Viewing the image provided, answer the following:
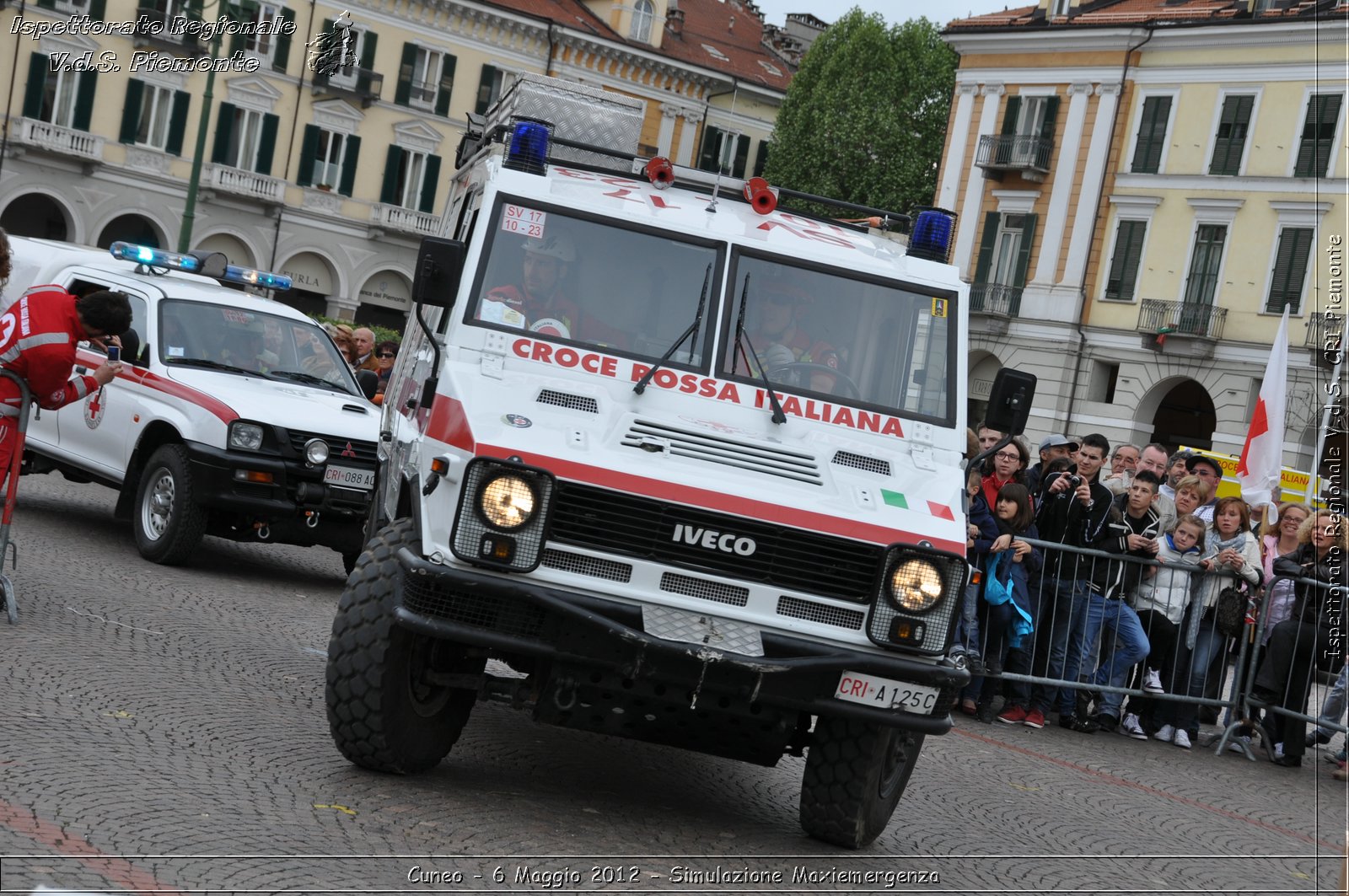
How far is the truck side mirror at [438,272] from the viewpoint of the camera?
6.89 m

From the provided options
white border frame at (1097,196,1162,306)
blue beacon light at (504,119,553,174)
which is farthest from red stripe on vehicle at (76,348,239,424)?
white border frame at (1097,196,1162,306)

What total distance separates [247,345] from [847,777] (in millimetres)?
8019

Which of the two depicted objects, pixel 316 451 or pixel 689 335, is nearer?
pixel 689 335

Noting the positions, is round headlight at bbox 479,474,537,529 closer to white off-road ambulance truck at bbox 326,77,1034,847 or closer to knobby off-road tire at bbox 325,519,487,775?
white off-road ambulance truck at bbox 326,77,1034,847

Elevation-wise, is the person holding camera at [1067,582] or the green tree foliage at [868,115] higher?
the green tree foliage at [868,115]

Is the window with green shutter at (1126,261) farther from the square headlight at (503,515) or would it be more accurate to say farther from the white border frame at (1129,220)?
the square headlight at (503,515)

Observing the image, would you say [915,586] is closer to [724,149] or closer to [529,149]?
[529,149]

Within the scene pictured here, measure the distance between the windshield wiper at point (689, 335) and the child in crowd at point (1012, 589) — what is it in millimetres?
4818

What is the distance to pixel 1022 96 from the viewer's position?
4603 centimetres

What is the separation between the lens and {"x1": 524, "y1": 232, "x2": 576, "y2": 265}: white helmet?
7.24 m

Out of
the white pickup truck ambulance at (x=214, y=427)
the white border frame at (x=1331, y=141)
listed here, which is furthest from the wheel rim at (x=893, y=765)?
the white border frame at (x=1331, y=141)

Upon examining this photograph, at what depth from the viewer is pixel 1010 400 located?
727cm

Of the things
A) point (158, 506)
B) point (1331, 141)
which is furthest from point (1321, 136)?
point (158, 506)

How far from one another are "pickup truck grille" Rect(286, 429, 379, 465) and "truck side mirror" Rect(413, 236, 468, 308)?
516cm
